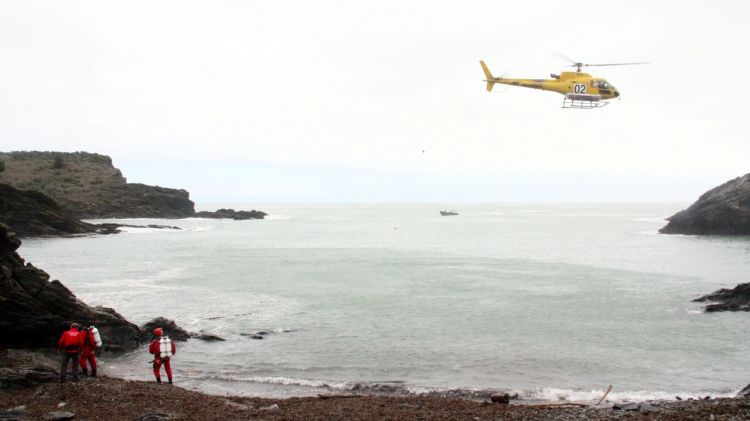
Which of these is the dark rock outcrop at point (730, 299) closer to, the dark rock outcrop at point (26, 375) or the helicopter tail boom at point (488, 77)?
the helicopter tail boom at point (488, 77)

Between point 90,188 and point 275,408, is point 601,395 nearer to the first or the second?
point 275,408

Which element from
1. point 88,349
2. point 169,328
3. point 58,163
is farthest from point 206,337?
point 58,163

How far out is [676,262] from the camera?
7275 centimetres

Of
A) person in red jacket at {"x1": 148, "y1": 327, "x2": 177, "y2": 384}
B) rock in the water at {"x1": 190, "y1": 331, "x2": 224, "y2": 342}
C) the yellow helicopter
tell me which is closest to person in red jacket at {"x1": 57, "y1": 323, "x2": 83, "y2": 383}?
person in red jacket at {"x1": 148, "y1": 327, "x2": 177, "y2": 384}

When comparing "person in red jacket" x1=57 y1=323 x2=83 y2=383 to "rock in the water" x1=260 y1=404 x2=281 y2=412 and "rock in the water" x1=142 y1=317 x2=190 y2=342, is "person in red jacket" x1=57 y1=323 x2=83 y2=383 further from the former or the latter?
"rock in the water" x1=142 y1=317 x2=190 y2=342

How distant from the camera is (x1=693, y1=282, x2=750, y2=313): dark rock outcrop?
40062 mm

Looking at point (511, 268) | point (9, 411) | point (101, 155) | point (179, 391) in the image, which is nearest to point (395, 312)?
point (179, 391)

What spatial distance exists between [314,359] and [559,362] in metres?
12.2

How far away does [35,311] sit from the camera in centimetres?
2444

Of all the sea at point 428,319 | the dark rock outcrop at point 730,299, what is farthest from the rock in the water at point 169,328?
the dark rock outcrop at point 730,299

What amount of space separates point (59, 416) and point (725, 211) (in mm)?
117331

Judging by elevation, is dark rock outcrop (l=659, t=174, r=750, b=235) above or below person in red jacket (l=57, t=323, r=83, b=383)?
above

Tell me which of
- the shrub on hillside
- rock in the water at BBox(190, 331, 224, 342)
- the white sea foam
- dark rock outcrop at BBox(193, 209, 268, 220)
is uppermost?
the shrub on hillside

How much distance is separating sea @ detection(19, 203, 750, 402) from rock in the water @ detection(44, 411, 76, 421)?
671cm
